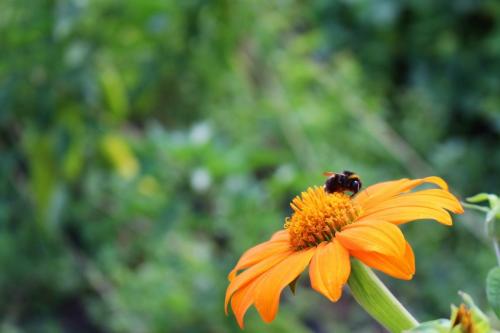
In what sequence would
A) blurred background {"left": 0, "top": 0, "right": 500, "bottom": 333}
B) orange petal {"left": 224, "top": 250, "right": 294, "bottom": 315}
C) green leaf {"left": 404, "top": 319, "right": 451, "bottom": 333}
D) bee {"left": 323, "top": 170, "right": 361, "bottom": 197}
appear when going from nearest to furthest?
green leaf {"left": 404, "top": 319, "right": 451, "bottom": 333}, orange petal {"left": 224, "top": 250, "right": 294, "bottom": 315}, bee {"left": 323, "top": 170, "right": 361, "bottom": 197}, blurred background {"left": 0, "top": 0, "right": 500, "bottom": 333}

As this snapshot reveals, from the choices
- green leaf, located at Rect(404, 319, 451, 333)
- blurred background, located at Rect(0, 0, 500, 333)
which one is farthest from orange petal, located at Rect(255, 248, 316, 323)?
blurred background, located at Rect(0, 0, 500, 333)

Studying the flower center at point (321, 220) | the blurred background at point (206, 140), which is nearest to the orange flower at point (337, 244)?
the flower center at point (321, 220)

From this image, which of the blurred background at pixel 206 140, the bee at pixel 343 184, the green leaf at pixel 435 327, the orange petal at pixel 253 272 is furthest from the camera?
the blurred background at pixel 206 140

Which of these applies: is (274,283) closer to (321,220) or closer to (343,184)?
(321,220)

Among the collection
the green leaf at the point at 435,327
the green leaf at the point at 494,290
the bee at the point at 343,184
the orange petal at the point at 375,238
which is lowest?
the green leaf at the point at 435,327

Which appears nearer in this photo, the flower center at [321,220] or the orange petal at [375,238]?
the orange petal at [375,238]

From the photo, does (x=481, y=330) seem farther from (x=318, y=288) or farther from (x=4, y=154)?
(x=4, y=154)

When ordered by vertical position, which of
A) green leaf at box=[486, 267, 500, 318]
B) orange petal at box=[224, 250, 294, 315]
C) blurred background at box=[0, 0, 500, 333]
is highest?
blurred background at box=[0, 0, 500, 333]

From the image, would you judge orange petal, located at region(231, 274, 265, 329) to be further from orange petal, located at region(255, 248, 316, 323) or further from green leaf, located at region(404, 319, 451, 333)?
green leaf, located at region(404, 319, 451, 333)

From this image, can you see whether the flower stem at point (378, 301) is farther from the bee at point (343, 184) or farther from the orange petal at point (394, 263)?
the bee at point (343, 184)
